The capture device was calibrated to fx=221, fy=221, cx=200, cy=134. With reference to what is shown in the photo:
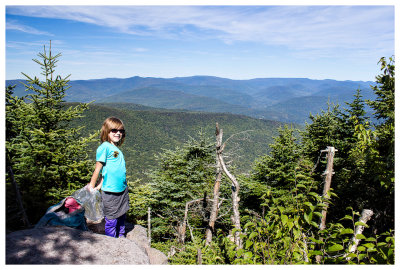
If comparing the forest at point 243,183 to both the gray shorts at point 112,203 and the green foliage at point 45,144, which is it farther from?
the gray shorts at point 112,203

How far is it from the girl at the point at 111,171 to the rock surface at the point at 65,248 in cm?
48

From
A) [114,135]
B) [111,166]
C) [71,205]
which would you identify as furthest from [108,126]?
[71,205]

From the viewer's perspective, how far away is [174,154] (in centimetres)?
1450

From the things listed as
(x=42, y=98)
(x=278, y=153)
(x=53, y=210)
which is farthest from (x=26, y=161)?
(x=278, y=153)

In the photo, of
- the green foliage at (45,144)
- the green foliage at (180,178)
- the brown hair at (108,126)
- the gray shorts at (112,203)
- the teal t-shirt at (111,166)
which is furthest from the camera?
the green foliage at (180,178)

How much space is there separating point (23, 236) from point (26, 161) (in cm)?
539

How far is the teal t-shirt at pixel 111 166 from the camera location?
368 centimetres

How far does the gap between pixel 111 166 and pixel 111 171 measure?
3.5 inches

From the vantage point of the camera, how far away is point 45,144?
7.92m

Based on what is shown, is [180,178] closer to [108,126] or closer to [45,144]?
[45,144]

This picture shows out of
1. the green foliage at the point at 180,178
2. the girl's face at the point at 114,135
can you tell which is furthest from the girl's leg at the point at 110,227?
the green foliage at the point at 180,178
